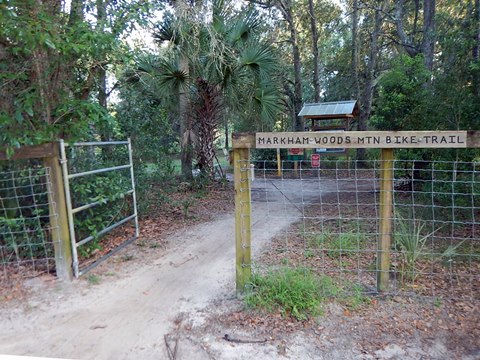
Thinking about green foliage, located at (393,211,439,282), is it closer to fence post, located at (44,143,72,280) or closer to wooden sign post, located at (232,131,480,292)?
wooden sign post, located at (232,131,480,292)

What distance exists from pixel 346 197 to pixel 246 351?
7.14m

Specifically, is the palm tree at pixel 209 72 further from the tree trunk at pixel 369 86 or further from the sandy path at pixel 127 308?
the tree trunk at pixel 369 86

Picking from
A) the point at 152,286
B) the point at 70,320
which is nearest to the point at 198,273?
the point at 152,286

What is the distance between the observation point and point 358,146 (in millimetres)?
3240

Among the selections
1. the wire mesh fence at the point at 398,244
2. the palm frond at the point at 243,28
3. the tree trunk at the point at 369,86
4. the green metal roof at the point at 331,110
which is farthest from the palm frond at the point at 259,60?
the tree trunk at the point at 369,86

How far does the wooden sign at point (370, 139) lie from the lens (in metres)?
3.09

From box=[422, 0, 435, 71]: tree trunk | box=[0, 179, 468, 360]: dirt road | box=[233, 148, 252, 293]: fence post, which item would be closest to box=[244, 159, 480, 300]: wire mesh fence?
box=[233, 148, 252, 293]: fence post

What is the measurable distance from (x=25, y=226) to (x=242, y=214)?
277 centimetres

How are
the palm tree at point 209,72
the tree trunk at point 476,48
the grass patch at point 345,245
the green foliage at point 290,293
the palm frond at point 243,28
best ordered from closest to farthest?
1. the green foliage at point 290,293
2. the grass patch at point 345,245
3. the tree trunk at point 476,48
4. the palm tree at point 209,72
5. the palm frond at point 243,28

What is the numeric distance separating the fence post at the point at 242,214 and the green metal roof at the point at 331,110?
33.1 ft

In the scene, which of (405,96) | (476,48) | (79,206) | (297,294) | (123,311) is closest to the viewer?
(297,294)

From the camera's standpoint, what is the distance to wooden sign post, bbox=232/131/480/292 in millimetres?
3121

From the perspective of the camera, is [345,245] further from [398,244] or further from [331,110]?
[331,110]

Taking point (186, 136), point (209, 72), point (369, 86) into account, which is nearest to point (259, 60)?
point (209, 72)
